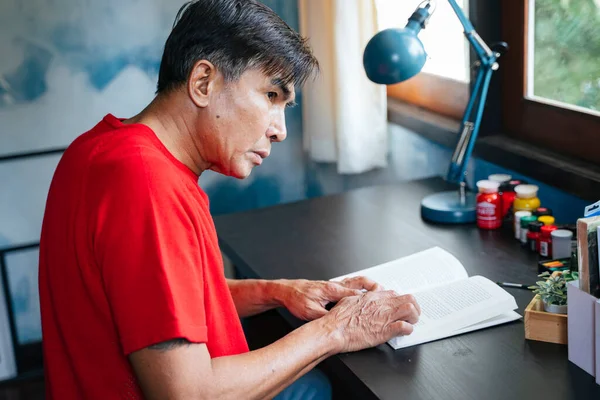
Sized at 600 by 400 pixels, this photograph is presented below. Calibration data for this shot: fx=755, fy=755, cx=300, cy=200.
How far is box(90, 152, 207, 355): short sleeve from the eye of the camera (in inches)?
39.7

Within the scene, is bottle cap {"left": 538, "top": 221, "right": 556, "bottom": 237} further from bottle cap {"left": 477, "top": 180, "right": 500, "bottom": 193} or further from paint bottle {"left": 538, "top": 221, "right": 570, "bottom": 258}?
bottle cap {"left": 477, "top": 180, "right": 500, "bottom": 193}

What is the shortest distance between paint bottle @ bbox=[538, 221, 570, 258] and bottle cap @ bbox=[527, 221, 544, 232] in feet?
0.07

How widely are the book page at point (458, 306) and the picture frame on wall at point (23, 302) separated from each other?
176 cm

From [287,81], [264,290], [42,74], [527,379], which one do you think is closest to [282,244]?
[264,290]

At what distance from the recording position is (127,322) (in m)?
1.01

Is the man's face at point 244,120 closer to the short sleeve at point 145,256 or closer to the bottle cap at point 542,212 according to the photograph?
the short sleeve at point 145,256

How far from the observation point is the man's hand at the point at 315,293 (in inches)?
56.6

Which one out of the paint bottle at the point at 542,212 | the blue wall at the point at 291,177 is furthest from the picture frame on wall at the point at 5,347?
the paint bottle at the point at 542,212

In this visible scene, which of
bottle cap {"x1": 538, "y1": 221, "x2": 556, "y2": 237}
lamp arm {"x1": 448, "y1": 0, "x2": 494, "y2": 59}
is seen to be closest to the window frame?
lamp arm {"x1": 448, "y1": 0, "x2": 494, "y2": 59}

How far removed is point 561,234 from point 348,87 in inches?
42.1

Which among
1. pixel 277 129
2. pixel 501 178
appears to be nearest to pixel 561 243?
pixel 501 178

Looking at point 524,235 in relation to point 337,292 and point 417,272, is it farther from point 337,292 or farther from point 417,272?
point 337,292

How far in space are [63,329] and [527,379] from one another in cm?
71

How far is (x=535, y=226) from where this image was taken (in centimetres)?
162
